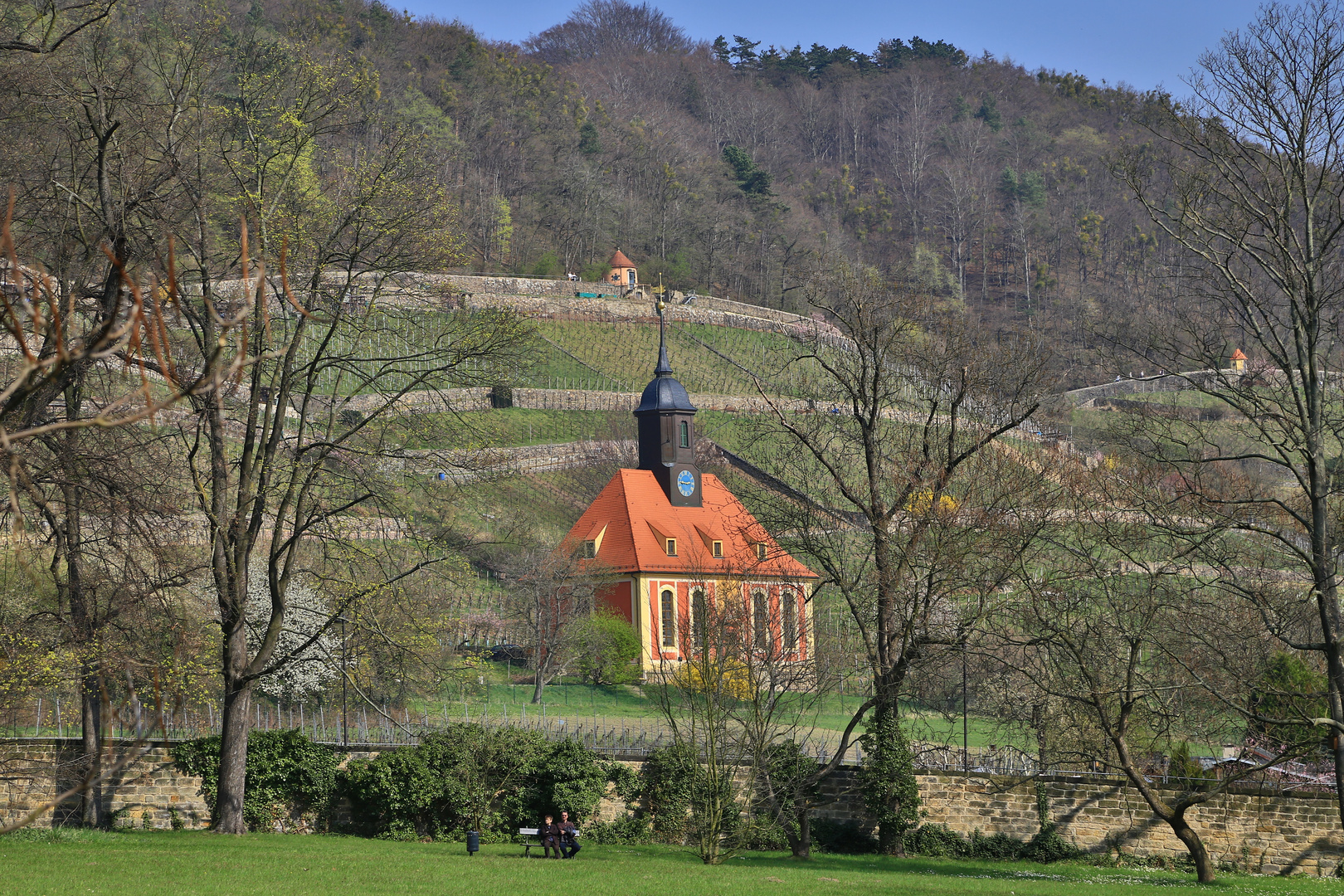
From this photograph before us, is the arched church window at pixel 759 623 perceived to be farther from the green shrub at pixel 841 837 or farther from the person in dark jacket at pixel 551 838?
the person in dark jacket at pixel 551 838

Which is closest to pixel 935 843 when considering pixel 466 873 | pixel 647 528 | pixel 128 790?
pixel 466 873

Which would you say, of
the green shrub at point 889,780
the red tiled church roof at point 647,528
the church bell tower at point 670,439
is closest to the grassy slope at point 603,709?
the green shrub at point 889,780

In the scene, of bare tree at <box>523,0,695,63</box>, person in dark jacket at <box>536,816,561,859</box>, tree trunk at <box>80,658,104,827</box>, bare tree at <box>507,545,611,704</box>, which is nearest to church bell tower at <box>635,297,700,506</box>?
bare tree at <box>507,545,611,704</box>

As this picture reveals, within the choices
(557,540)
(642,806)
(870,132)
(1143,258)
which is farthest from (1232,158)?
(870,132)

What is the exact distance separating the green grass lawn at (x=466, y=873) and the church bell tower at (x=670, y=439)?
99.9 ft

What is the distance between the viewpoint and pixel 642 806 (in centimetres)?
2164

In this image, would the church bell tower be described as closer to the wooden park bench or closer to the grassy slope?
the grassy slope

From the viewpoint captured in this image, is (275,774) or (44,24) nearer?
(44,24)

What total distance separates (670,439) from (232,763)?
111 ft

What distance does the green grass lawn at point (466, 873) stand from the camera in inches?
498

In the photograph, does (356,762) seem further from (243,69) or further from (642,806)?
(243,69)

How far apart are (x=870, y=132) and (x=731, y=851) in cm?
14630

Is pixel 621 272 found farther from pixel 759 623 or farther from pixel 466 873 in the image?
pixel 466 873

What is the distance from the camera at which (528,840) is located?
1994 centimetres
